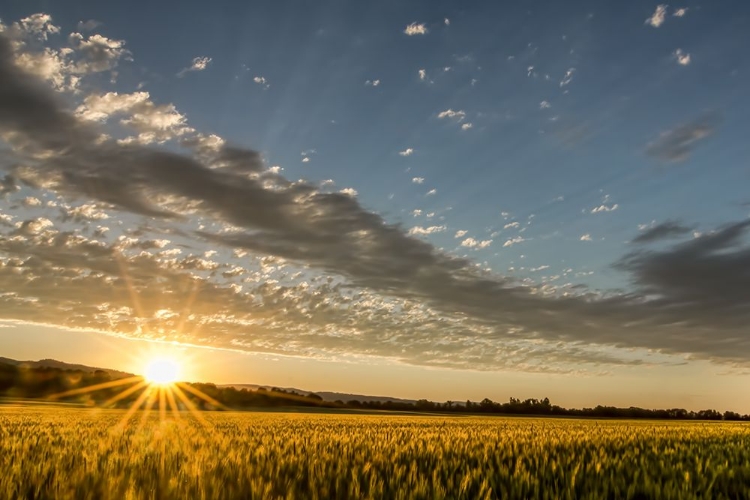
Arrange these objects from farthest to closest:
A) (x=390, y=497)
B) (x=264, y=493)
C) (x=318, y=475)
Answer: (x=318, y=475), (x=390, y=497), (x=264, y=493)

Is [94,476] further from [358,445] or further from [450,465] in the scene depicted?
[358,445]

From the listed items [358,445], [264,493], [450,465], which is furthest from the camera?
[358,445]

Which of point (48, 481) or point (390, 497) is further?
point (48, 481)

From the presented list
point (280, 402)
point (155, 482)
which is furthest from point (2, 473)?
point (280, 402)

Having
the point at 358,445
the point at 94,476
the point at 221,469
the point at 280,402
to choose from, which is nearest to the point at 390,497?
the point at 221,469

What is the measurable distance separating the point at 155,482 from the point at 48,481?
3.04 feet

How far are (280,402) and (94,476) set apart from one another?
101 meters

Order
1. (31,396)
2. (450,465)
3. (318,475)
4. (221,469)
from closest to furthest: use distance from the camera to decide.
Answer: (318,475), (221,469), (450,465), (31,396)

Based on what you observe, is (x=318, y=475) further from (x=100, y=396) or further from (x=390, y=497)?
(x=100, y=396)

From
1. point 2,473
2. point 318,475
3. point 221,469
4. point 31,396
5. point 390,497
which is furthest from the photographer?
point 31,396

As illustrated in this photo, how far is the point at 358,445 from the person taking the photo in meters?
8.77

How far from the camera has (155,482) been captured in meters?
4.70

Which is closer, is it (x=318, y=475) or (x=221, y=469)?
(x=318, y=475)

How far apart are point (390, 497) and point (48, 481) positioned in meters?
2.94
